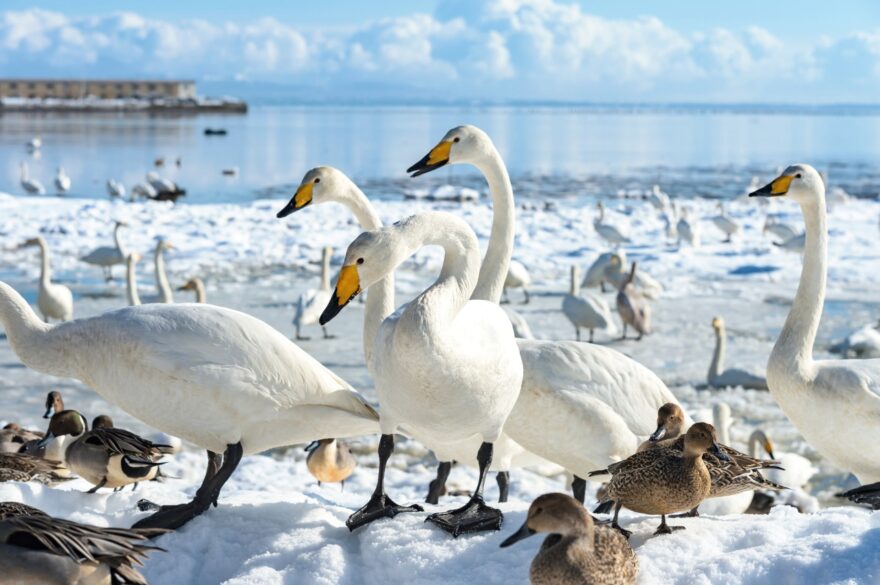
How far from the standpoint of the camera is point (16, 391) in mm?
9383

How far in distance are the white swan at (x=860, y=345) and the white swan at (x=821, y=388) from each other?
5525 mm

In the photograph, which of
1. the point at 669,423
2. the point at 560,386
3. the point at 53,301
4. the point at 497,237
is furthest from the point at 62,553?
the point at 53,301

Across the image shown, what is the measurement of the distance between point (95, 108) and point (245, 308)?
95.7 metres

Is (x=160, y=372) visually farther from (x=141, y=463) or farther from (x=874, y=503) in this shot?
(x=874, y=503)

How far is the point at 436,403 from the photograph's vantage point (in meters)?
3.73

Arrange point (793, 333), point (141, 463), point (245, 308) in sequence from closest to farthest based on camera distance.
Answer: point (141, 463), point (793, 333), point (245, 308)

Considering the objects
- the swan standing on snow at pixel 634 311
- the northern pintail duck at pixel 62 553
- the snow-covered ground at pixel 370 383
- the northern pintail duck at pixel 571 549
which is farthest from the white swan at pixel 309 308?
the northern pintail duck at pixel 571 549

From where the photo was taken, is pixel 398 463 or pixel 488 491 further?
pixel 398 463

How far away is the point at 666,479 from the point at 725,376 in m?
6.30

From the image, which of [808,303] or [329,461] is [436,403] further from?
[329,461]

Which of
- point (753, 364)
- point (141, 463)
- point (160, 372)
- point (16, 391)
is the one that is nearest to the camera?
point (160, 372)

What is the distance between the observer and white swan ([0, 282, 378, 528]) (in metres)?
4.13

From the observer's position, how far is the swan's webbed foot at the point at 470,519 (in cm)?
392

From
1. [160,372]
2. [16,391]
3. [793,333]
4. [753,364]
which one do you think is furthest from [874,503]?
[16,391]
